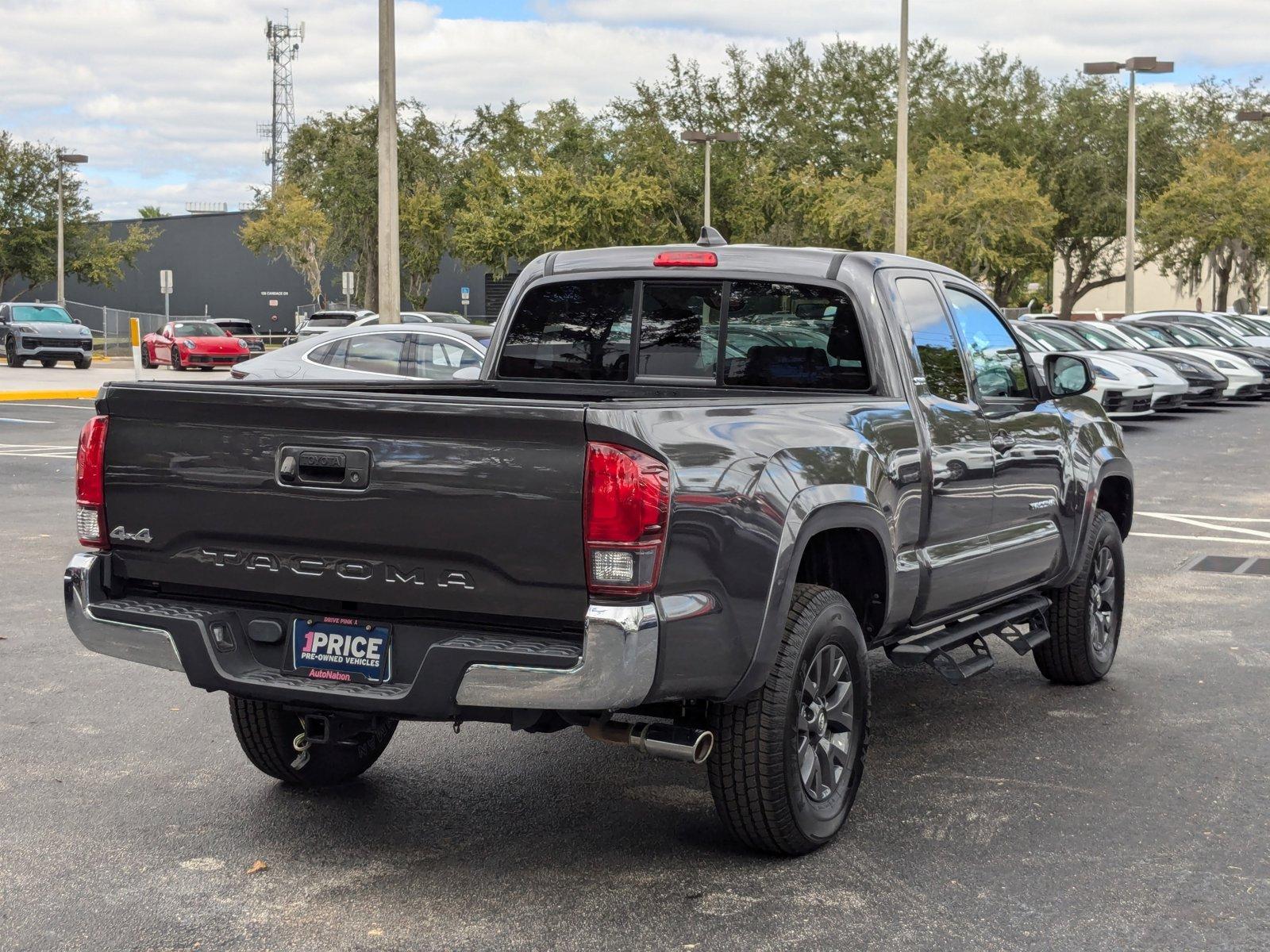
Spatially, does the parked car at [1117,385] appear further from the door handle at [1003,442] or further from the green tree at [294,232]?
the green tree at [294,232]

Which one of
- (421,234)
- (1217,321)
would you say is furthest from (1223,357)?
(421,234)

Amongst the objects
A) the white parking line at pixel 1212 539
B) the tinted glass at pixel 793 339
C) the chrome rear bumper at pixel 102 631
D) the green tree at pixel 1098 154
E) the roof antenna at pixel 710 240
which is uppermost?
the green tree at pixel 1098 154

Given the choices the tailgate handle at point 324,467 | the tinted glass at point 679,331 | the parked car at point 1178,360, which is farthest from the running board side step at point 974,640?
the parked car at point 1178,360

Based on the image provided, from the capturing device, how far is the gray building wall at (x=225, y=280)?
2975 inches

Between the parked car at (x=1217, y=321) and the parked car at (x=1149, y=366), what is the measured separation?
24.3ft

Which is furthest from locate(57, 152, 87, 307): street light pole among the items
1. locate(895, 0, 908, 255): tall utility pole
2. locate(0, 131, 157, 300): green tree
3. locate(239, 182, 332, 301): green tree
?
locate(895, 0, 908, 255): tall utility pole

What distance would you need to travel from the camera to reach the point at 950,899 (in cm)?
447

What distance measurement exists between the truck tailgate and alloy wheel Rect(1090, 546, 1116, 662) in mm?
3862

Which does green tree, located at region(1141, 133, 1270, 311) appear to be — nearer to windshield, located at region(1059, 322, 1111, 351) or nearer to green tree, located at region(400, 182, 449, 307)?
windshield, located at region(1059, 322, 1111, 351)

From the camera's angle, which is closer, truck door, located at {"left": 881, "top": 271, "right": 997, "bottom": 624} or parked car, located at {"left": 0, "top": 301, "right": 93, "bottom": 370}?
truck door, located at {"left": 881, "top": 271, "right": 997, "bottom": 624}

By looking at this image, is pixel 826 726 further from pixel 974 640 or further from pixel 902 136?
pixel 902 136

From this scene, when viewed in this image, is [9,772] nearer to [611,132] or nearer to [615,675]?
[615,675]

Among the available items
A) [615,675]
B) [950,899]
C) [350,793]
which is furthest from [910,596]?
[350,793]

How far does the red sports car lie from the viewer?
40.2 metres
